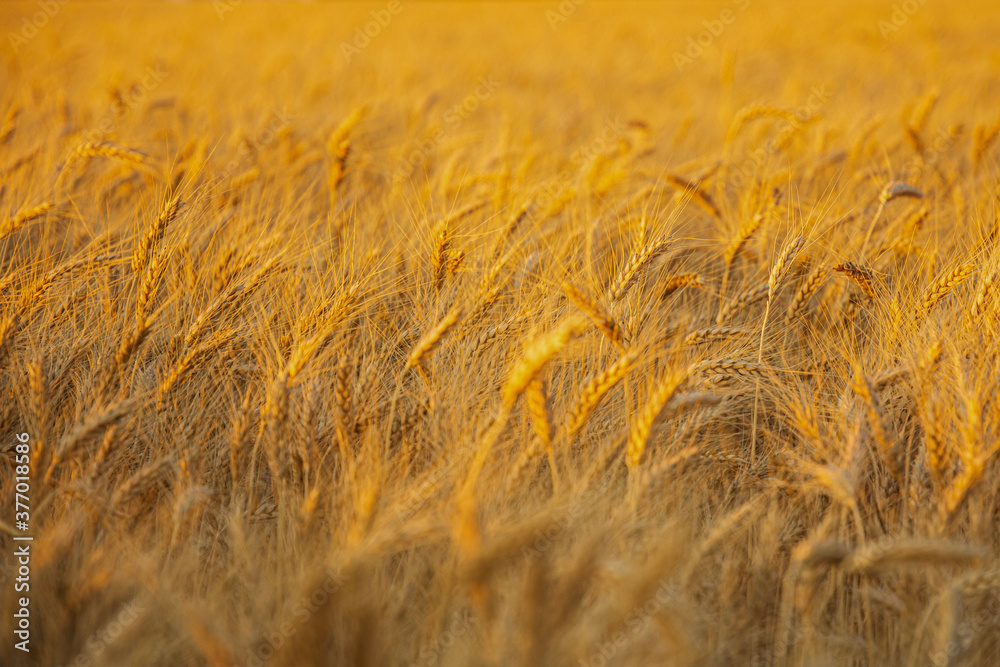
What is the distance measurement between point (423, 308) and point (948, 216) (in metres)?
2.35

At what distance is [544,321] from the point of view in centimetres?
168

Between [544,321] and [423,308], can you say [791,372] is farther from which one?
[423,308]

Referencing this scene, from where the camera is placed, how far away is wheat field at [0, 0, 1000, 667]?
1.06m

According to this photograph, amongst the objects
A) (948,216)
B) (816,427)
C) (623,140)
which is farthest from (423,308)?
(948,216)

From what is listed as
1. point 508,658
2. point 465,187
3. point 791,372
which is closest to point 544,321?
point 791,372

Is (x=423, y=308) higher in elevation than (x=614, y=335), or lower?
higher

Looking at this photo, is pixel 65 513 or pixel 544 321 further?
pixel 544 321

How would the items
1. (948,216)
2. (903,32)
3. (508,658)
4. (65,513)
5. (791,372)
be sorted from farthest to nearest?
(903,32)
(948,216)
(791,372)
(65,513)
(508,658)

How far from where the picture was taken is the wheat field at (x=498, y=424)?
1058mm

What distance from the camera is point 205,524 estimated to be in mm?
1373

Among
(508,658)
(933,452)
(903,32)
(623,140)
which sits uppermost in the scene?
(903,32)

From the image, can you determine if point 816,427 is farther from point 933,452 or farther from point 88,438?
point 88,438

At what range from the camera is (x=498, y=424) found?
1.27m

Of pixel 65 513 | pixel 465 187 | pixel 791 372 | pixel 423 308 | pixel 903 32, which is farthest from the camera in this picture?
pixel 903 32
